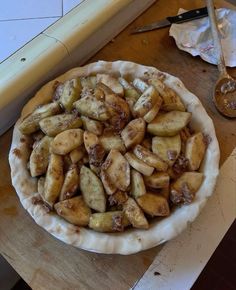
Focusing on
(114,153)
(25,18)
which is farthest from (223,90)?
(25,18)

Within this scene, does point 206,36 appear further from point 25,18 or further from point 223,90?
point 25,18

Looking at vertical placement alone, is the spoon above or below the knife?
below

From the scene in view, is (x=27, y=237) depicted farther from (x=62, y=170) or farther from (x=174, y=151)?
(x=174, y=151)

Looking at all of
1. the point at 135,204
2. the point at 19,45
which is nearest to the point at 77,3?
the point at 19,45

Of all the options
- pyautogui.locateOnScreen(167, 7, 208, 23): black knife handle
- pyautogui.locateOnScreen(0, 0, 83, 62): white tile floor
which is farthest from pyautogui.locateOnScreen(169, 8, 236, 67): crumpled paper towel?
pyautogui.locateOnScreen(0, 0, 83, 62): white tile floor

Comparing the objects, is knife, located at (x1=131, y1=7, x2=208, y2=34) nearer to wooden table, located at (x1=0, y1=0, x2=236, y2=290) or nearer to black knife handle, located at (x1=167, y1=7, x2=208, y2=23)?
black knife handle, located at (x1=167, y1=7, x2=208, y2=23)
